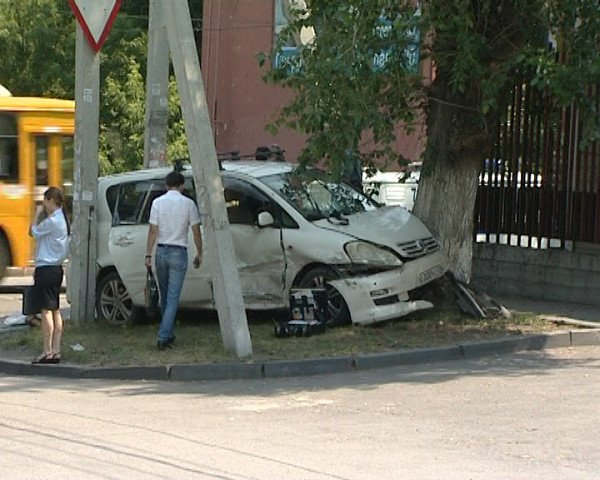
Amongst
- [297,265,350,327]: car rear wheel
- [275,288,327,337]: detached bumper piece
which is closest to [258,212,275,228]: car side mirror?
[297,265,350,327]: car rear wheel

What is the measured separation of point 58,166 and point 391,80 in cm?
821

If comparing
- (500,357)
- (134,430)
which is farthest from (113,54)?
(134,430)

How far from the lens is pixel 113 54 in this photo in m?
35.5

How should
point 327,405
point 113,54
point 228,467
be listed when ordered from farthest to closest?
point 113,54, point 327,405, point 228,467

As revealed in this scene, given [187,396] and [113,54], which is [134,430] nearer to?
[187,396]

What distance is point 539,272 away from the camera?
15906 millimetres

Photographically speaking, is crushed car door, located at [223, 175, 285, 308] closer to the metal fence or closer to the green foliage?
the green foliage

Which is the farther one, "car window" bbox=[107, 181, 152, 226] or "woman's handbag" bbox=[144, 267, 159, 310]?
"car window" bbox=[107, 181, 152, 226]

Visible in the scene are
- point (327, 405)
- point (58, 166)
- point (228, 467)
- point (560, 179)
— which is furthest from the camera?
point (58, 166)

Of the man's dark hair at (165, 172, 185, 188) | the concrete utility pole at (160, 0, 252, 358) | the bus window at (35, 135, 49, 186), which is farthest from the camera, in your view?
the bus window at (35, 135, 49, 186)

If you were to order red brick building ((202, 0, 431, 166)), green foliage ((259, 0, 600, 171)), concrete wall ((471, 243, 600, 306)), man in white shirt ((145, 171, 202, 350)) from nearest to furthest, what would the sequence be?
man in white shirt ((145, 171, 202, 350)), green foliage ((259, 0, 600, 171)), concrete wall ((471, 243, 600, 306)), red brick building ((202, 0, 431, 166))

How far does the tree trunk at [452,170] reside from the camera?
44.1ft

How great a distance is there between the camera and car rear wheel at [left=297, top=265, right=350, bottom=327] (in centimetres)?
1277

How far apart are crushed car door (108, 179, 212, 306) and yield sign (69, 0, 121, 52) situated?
1832mm
